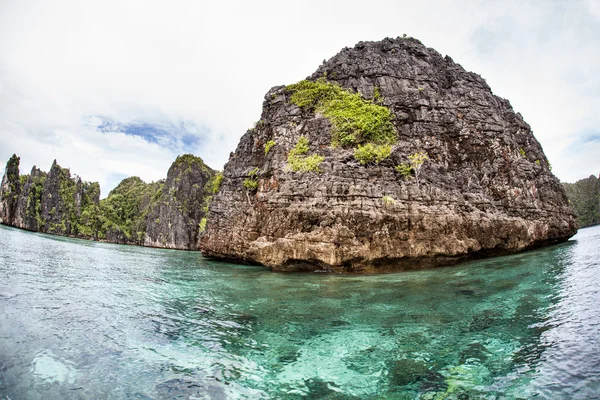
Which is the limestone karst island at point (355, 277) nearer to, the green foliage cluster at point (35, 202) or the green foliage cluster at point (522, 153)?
the green foliage cluster at point (522, 153)

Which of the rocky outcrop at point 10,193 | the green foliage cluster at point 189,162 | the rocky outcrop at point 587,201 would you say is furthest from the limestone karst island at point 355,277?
the rocky outcrop at point 587,201

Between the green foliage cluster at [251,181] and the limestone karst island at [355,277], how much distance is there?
0.17 metres

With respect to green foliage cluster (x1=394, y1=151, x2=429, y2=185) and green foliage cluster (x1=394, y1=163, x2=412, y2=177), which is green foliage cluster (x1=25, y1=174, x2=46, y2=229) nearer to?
green foliage cluster (x1=394, y1=163, x2=412, y2=177)

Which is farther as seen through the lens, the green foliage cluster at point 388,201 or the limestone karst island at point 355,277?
the green foliage cluster at point 388,201

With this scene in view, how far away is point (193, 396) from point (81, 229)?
82.2 m

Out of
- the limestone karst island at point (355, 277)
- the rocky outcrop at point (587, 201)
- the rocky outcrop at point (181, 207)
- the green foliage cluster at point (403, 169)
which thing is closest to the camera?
the limestone karst island at point (355, 277)

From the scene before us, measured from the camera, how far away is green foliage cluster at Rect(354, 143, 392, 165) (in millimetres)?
17891

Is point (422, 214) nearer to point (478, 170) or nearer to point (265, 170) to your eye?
point (478, 170)

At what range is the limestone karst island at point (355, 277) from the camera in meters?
5.10

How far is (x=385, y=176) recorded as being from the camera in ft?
57.1

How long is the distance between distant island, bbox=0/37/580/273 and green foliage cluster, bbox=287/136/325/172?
90mm

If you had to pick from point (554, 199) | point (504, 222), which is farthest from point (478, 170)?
point (554, 199)

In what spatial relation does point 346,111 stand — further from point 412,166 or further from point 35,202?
point 35,202

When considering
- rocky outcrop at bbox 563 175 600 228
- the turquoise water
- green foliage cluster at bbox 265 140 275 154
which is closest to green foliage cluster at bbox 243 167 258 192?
green foliage cluster at bbox 265 140 275 154
